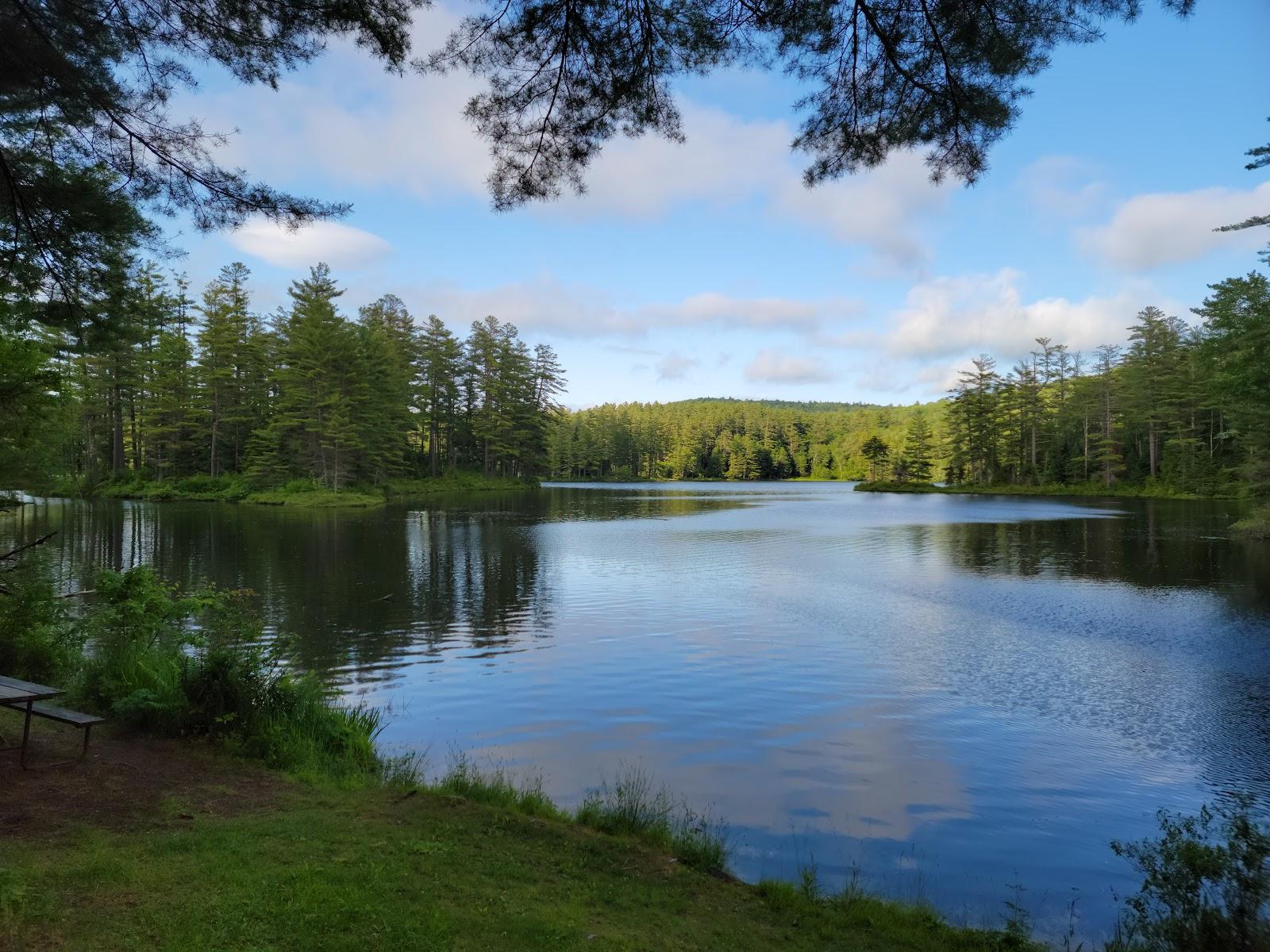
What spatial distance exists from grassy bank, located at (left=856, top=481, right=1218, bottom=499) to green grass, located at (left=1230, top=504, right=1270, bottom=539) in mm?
28410

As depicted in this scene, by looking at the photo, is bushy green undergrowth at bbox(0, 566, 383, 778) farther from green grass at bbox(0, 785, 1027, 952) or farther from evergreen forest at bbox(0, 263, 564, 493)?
evergreen forest at bbox(0, 263, 564, 493)

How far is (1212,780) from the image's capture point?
7.22 meters

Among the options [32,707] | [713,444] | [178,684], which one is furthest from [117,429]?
[713,444]

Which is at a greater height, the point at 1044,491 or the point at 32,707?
the point at 32,707

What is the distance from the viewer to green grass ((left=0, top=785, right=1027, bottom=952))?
3.27 metres

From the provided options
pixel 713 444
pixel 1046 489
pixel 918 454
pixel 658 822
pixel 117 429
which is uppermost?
pixel 713 444

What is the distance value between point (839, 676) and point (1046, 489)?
63859 mm

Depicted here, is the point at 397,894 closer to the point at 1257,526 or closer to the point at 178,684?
the point at 178,684

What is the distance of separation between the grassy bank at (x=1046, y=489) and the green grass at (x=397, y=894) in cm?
6050

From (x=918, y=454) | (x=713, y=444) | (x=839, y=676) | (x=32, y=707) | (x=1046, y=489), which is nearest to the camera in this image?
(x=32, y=707)

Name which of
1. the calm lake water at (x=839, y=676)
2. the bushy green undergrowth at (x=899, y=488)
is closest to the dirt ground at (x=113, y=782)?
the calm lake water at (x=839, y=676)

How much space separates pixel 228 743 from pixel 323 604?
926 cm

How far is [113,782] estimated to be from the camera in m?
5.04

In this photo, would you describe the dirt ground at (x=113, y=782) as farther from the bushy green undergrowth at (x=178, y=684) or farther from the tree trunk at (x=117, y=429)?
the tree trunk at (x=117, y=429)
